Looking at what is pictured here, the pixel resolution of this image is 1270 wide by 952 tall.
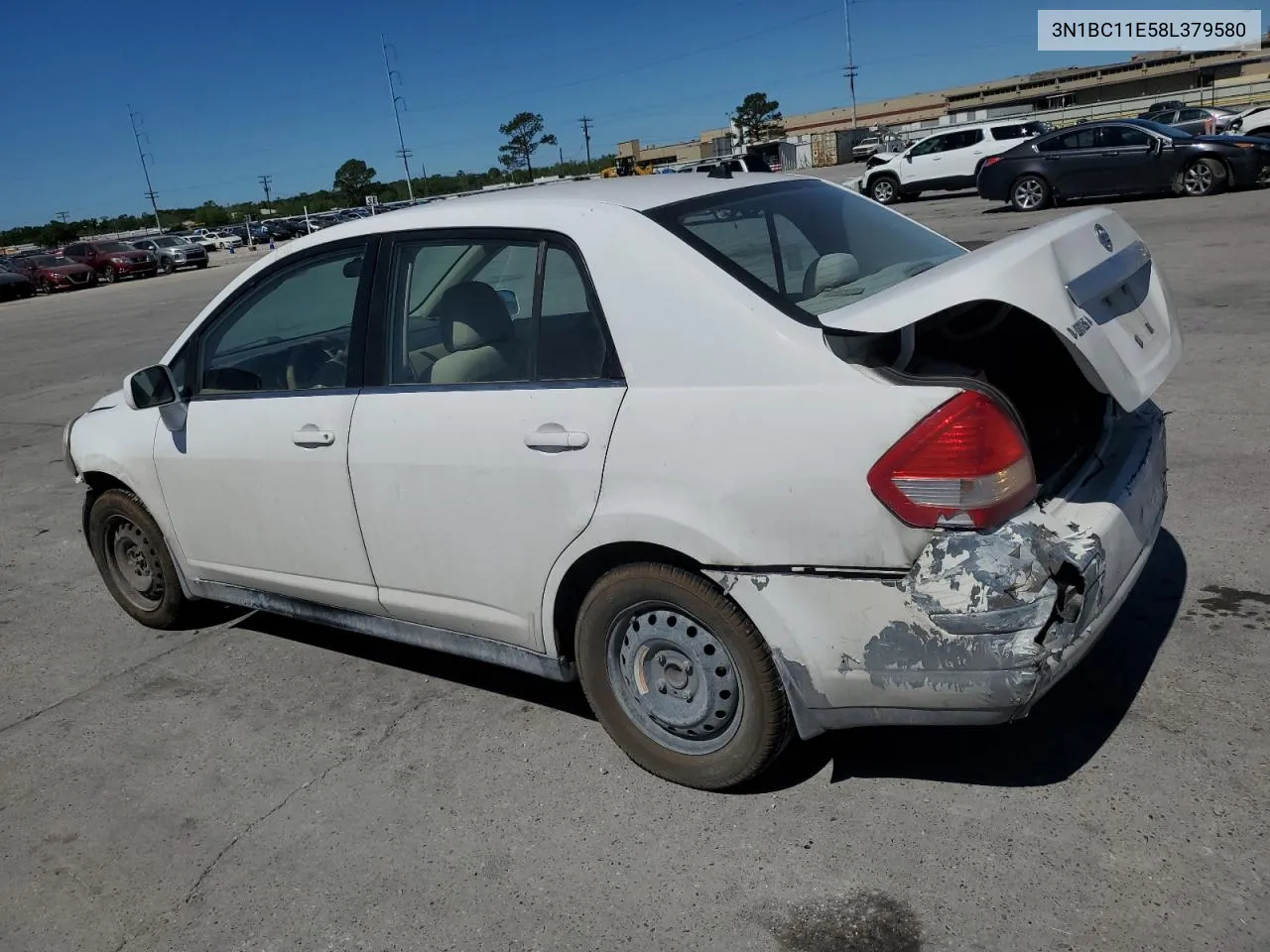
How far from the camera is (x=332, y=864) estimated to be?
116 inches

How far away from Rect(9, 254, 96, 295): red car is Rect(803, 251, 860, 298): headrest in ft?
135

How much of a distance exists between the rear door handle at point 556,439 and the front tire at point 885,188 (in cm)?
2551

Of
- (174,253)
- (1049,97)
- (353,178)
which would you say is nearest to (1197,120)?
(174,253)

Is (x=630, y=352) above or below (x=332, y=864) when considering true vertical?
above

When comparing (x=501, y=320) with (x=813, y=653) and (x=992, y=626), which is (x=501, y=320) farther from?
(x=992, y=626)

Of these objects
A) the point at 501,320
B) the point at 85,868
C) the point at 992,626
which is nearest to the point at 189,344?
the point at 501,320

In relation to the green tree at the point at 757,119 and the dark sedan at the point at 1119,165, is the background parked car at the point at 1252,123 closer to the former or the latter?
the dark sedan at the point at 1119,165

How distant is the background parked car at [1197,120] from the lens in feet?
78.7

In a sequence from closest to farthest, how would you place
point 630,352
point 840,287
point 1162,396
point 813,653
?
point 813,653 → point 630,352 → point 840,287 → point 1162,396

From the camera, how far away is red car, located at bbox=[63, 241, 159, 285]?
40062mm

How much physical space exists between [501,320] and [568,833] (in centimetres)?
159

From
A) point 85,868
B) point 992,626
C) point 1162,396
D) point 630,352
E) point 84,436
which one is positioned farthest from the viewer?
point 1162,396

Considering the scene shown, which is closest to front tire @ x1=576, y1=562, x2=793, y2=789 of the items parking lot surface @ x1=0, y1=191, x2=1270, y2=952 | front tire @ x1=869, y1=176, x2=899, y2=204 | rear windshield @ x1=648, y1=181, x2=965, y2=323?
parking lot surface @ x1=0, y1=191, x2=1270, y2=952

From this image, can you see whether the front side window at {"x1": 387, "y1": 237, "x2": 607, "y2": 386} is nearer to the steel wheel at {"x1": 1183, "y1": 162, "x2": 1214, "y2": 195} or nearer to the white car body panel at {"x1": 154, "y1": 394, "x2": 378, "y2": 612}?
the white car body panel at {"x1": 154, "y1": 394, "x2": 378, "y2": 612}
